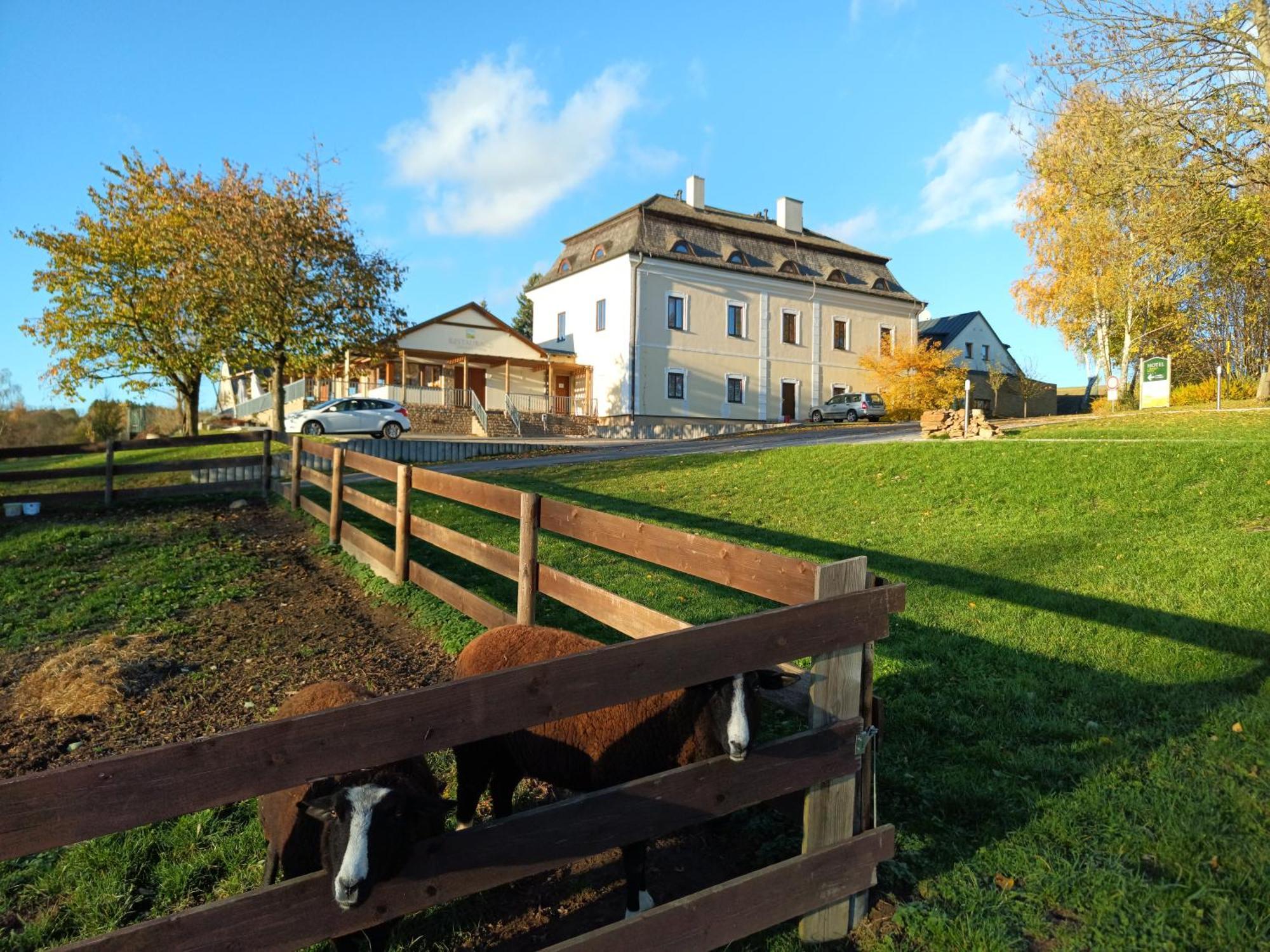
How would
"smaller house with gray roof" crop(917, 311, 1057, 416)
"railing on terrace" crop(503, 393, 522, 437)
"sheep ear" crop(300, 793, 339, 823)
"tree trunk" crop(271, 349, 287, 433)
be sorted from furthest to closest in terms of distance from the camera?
"smaller house with gray roof" crop(917, 311, 1057, 416), "railing on terrace" crop(503, 393, 522, 437), "tree trunk" crop(271, 349, 287, 433), "sheep ear" crop(300, 793, 339, 823)

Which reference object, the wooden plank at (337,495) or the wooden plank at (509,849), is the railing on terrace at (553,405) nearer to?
the wooden plank at (337,495)

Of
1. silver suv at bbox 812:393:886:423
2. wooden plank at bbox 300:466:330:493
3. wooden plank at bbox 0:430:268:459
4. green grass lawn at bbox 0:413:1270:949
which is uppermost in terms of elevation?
silver suv at bbox 812:393:886:423

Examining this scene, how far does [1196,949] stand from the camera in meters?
2.59

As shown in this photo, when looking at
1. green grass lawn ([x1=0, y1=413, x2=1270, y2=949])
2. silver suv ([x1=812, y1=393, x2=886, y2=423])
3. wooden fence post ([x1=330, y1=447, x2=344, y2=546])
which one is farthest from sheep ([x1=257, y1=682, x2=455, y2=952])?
silver suv ([x1=812, y1=393, x2=886, y2=423])

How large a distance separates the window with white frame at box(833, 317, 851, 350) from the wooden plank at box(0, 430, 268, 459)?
35769mm

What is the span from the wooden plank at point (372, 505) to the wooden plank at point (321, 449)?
1088mm

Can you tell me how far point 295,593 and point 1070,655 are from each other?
23.9 feet

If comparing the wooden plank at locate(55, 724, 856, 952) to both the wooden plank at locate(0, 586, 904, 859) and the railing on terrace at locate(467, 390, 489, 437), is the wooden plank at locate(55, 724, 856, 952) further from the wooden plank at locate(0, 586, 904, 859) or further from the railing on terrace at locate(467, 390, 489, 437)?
the railing on terrace at locate(467, 390, 489, 437)

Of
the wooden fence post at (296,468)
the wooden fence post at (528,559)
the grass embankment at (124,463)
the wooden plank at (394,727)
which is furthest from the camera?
the grass embankment at (124,463)

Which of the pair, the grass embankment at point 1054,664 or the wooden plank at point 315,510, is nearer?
the grass embankment at point 1054,664

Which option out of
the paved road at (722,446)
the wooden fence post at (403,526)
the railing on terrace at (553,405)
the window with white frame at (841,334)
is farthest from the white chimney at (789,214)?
the wooden fence post at (403,526)

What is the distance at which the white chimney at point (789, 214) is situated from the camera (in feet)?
147

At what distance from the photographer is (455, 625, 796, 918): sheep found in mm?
2709

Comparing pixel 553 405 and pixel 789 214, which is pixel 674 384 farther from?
pixel 789 214
